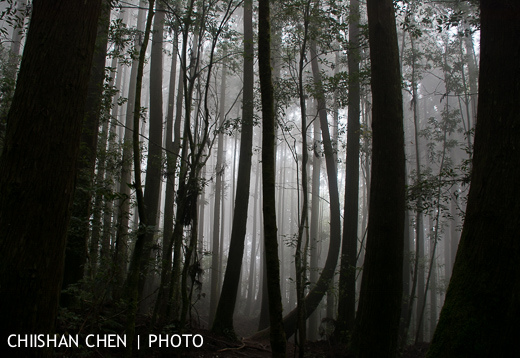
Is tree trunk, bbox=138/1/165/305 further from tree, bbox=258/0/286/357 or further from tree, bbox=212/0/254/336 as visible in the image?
tree, bbox=258/0/286/357

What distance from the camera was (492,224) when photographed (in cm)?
278

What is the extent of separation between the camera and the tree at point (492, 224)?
8.54 ft

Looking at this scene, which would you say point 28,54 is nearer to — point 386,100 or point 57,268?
point 57,268

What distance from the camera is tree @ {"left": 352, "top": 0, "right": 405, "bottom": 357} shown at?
13.6 ft

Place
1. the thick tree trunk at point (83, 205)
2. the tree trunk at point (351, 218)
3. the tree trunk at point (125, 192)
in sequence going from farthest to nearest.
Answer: the tree trunk at point (351, 218) → the thick tree trunk at point (83, 205) → the tree trunk at point (125, 192)

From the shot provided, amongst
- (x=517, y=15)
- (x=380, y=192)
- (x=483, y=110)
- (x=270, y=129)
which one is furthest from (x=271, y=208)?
(x=517, y=15)

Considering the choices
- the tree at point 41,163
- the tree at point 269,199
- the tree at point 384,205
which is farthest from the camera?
the tree at point 384,205

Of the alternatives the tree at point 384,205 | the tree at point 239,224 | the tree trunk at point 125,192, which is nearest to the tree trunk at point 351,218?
the tree at point 384,205

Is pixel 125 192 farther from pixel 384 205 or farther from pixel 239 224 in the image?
pixel 384 205

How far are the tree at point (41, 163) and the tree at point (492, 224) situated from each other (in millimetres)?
2996

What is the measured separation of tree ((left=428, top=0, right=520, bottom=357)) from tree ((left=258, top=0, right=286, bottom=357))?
52.6 inches

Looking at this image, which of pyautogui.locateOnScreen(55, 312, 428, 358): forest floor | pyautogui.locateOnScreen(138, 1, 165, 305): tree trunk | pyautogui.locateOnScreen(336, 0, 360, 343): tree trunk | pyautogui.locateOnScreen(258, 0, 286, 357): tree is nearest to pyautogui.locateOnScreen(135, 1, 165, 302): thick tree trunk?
pyautogui.locateOnScreen(138, 1, 165, 305): tree trunk

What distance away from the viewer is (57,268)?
229 centimetres

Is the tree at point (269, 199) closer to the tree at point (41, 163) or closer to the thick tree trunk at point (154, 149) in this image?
the tree at point (41, 163)
